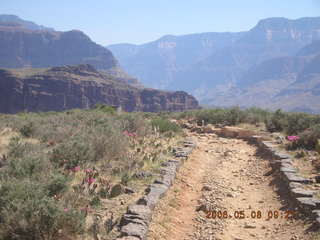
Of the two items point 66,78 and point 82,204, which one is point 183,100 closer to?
point 66,78

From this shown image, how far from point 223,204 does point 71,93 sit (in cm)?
10248

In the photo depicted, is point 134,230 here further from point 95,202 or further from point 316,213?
point 316,213

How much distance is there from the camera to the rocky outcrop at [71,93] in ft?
319

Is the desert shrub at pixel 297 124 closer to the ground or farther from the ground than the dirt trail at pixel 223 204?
farther from the ground

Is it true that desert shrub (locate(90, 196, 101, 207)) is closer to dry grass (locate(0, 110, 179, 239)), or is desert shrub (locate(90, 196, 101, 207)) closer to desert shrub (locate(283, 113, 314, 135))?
dry grass (locate(0, 110, 179, 239))

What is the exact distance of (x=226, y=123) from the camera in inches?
745

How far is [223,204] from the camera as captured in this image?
6781 millimetres

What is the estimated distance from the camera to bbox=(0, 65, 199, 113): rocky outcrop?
9731 cm

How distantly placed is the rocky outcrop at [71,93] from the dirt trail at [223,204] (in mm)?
92148

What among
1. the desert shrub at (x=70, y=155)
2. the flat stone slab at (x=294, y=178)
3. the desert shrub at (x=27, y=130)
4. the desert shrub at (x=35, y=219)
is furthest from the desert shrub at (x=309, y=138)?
the desert shrub at (x=27, y=130)

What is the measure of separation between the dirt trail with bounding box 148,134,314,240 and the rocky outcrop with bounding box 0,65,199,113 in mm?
92148

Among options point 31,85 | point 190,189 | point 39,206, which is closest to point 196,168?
point 190,189
